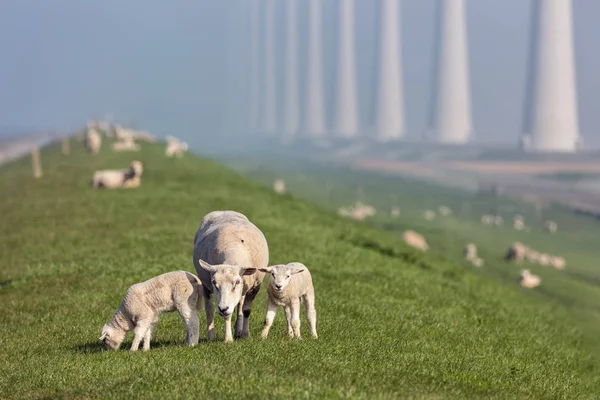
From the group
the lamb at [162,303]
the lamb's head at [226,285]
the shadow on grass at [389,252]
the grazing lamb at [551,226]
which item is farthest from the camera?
the grazing lamb at [551,226]

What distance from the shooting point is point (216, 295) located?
16.2 metres

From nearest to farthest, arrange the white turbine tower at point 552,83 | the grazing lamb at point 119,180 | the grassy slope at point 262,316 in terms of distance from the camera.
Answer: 1. the grassy slope at point 262,316
2. the grazing lamb at point 119,180
3. the white turbine tower at point 552,83

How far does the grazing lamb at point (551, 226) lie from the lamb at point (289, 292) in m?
76.3

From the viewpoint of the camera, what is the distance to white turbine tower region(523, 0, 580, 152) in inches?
5138

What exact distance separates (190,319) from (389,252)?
82.3ft

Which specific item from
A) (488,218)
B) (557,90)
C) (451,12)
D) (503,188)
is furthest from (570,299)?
(451,12)

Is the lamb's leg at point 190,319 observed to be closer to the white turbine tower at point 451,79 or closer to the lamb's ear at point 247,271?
the lamb's ear at point 247,271

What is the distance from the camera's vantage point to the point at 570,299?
48344 mm

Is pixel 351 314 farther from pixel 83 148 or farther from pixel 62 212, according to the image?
pixel 83 148

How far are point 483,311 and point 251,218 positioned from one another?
14954 mm

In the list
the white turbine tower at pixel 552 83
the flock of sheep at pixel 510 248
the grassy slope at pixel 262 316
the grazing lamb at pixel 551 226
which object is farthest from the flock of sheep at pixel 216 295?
the white turbine tower at pixel 552 83

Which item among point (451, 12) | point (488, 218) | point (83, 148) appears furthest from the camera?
point (451, 12)

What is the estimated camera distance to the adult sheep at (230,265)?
1612 cm

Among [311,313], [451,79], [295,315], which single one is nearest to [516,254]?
[311,313]
